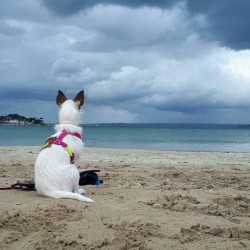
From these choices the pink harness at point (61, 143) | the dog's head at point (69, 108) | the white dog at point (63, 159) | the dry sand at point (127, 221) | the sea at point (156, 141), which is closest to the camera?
the dry sand at point (127, 221)

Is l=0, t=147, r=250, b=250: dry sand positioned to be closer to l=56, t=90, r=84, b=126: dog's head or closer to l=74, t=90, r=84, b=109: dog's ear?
l=56, t=90, r=84, b=126: dog's head

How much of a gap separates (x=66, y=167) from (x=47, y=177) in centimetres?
37

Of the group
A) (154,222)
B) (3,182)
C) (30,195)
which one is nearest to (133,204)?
(154,222)

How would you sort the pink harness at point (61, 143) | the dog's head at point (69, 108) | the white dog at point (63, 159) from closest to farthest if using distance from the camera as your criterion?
the white dog at point (63, 159) → the pink harness at point (61, 143) → the dog's head at point (69, 108)

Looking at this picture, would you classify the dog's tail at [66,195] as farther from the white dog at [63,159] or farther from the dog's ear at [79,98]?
the dog's ear at [79,98]

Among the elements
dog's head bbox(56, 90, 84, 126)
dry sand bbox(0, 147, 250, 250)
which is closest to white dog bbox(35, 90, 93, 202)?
dog's head bbox(56, 90, 84, 126)

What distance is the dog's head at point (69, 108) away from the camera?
23.6 feet

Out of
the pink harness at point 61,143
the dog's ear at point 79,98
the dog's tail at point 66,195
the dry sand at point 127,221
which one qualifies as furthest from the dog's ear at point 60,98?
the dog's tail at point 66,195

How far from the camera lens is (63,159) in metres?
6.45

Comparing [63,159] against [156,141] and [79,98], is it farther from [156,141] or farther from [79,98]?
[156,141]

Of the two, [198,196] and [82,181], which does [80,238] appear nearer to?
[198,196]

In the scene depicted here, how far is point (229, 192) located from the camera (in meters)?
7.75

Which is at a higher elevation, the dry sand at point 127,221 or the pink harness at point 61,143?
the pink harness at point 61,143

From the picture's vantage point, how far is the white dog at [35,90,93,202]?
6.21m
